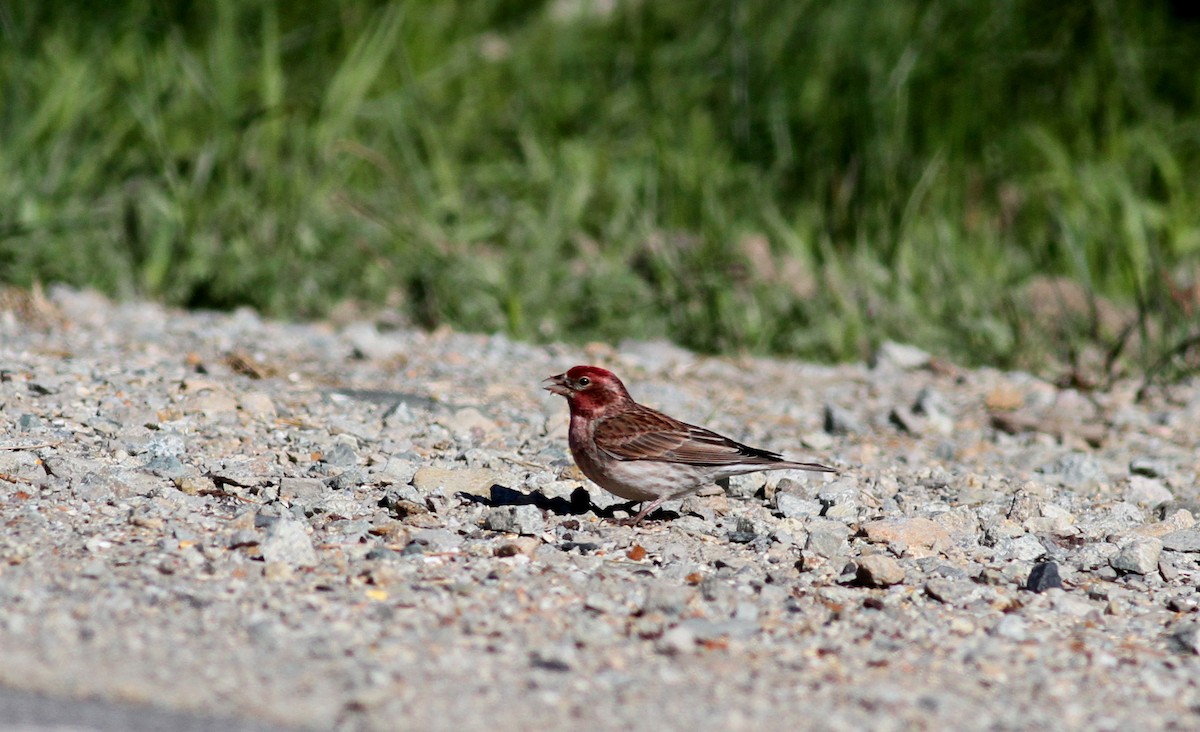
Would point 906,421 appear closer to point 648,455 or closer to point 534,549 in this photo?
point 648,455

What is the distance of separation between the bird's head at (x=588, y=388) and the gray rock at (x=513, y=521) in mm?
711

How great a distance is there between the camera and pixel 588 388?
4.71 meters

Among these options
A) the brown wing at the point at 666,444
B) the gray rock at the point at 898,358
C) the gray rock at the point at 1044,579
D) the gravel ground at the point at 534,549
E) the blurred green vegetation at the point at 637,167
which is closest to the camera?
the gravel ground at the point at 534,549

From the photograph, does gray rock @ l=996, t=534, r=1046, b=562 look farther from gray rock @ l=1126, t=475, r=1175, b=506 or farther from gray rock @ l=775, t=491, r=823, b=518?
gray rock @ l=1126, t=475, r=1175, b=506

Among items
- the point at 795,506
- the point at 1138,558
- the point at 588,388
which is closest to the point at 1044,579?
the point at 1138,558

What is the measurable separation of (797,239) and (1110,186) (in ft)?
6.15

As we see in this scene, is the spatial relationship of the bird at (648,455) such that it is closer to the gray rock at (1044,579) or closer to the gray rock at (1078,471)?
the gray rock at (1044,579)

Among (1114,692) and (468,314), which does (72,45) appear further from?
(1114,692)

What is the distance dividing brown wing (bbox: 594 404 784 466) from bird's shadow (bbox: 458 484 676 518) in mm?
203

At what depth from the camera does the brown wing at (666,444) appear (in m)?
4.40

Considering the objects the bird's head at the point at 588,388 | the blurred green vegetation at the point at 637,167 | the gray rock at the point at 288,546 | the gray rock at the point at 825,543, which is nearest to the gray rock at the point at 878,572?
the gray rock at the point at 825,543

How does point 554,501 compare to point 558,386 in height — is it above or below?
below

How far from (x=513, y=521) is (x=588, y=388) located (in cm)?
84

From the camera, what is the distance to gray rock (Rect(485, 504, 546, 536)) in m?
3.96
